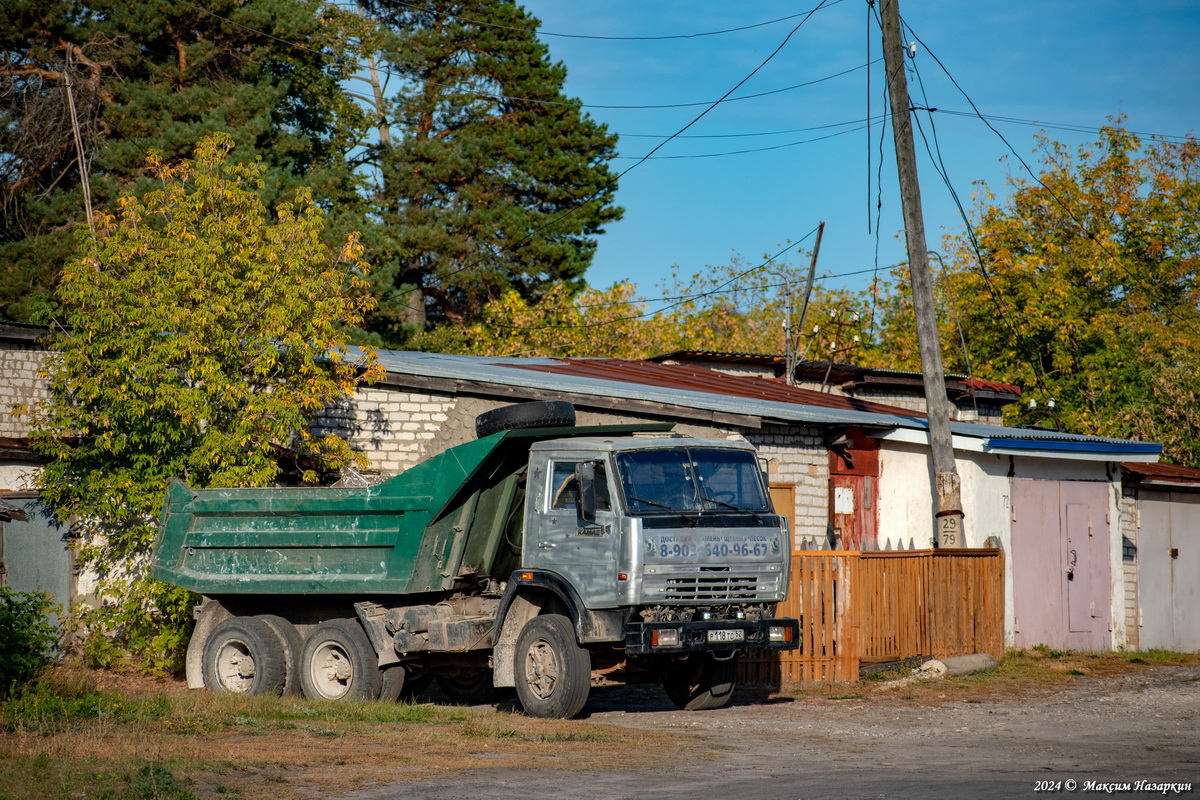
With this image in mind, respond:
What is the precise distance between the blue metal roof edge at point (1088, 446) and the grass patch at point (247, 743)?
9.63 metres

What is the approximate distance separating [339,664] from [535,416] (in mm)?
3329

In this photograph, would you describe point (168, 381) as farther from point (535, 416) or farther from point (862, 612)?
point (862, 612)

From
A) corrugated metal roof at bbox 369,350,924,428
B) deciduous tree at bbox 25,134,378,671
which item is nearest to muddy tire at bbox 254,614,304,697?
deciduous tree at bbox 25,134,378,671

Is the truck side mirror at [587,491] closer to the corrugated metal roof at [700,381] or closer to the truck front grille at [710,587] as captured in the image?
the truck front grille at [710,587]

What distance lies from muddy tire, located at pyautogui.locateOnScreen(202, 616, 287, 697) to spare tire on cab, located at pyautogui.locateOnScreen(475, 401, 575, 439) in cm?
329

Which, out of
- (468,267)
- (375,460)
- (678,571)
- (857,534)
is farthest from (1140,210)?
(678,571)

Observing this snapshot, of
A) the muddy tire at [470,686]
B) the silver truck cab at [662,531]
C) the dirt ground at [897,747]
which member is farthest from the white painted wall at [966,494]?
the silver truck cab at [662,531]

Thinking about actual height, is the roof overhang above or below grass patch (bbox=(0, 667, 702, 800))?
above

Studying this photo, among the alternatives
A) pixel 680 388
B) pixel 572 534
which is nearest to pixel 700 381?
pixel 680 388

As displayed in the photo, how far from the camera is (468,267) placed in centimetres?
3981

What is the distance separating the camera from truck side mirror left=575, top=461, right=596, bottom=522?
35.2 ft

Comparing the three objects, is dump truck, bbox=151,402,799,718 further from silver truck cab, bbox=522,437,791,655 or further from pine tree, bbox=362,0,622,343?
pine tree, bbox=362,0,622,343

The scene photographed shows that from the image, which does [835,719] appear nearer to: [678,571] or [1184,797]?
[678,571]

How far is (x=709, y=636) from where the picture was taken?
10656mm
